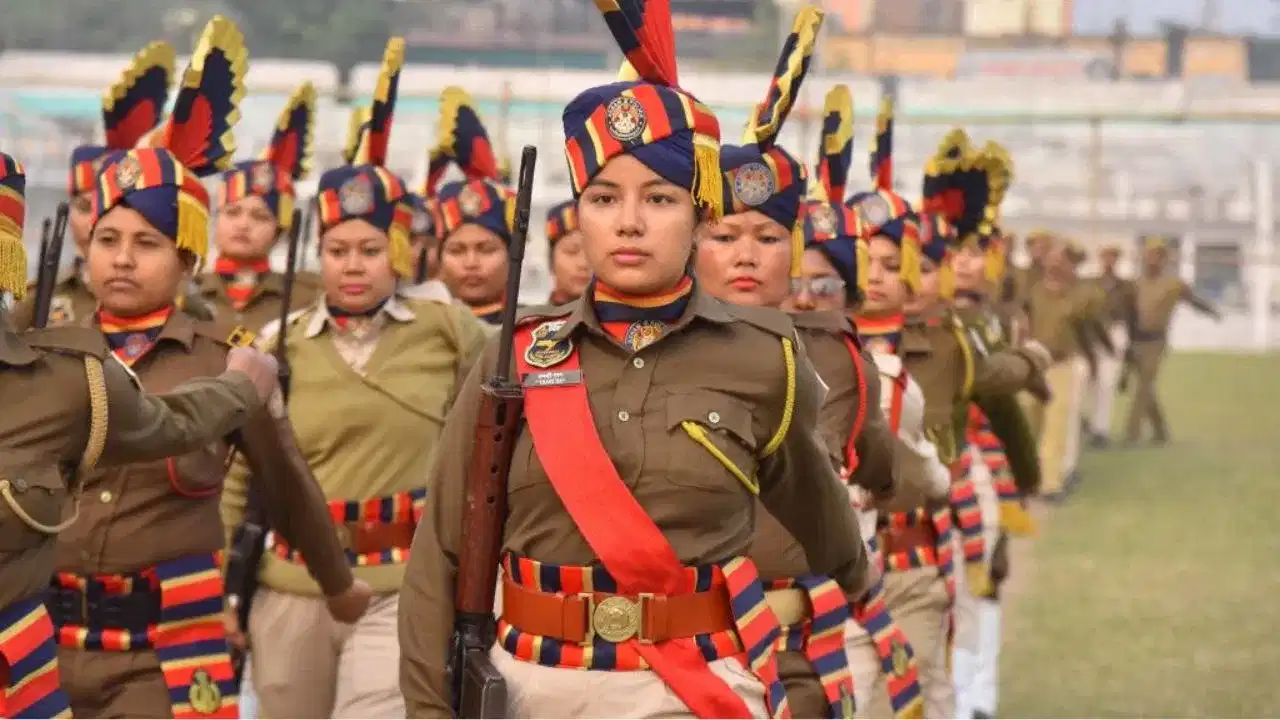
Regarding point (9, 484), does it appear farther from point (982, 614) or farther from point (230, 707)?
point (982, 614)

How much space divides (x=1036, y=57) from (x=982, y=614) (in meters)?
A: 19.7

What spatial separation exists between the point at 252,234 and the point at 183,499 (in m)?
4.17

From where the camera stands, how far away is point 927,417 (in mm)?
9562

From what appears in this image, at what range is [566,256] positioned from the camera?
1027cm

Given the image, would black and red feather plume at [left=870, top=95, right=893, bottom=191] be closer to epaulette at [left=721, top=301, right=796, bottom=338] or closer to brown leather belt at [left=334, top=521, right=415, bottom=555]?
brown leather belt at [left=334, top=521, right=415, bottom=555]

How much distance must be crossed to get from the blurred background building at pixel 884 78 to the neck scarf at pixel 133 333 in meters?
9.32

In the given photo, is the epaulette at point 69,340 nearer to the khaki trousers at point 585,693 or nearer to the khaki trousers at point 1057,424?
the khaki trousers at point 585,693

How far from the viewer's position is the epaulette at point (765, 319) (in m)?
4.92

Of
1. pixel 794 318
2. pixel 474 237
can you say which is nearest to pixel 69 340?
pixel 794 318

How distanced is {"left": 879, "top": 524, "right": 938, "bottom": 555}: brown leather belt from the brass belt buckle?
422 cm

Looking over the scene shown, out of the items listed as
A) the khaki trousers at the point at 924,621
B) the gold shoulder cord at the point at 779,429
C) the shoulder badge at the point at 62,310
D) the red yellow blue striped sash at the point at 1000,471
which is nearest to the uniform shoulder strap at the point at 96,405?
the gold shoulder cord at the point at 779,429

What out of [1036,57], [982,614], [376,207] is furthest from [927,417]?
[1036,57]

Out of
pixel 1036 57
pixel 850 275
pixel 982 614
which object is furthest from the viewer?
pixel 1036 57

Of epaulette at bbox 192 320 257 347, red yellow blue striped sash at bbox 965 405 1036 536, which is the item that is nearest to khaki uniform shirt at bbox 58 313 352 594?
epaulette at bbox 192 320 257 347
